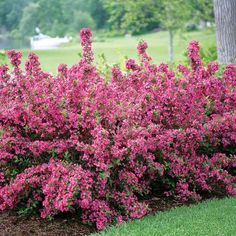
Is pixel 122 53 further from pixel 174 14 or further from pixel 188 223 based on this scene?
pixel 188 223

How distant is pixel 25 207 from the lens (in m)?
5.75

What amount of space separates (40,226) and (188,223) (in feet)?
4.39

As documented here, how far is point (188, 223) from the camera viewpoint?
5117 millimetres

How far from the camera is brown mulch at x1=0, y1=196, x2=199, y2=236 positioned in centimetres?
533

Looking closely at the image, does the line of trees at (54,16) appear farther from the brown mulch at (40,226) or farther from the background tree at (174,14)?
the brown mulch at (40,226)

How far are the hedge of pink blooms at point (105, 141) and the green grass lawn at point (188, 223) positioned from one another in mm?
218

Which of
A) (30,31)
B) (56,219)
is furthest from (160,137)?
(30,31)

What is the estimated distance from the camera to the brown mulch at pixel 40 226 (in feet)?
17.5

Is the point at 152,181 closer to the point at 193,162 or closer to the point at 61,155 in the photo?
the point at 193,162

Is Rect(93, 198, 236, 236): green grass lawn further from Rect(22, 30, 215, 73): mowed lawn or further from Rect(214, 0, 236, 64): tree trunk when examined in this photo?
Rect(22, 30, 215, 73): mowed lawn

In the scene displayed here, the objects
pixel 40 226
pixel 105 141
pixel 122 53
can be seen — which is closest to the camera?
pixel 105 141

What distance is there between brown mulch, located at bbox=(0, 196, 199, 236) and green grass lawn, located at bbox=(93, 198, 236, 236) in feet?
1.25

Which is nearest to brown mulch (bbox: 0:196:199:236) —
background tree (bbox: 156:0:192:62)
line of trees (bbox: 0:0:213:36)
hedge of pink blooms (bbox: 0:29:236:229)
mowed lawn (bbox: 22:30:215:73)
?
hedge of pink blooms (bbox: 0:29:236:229)

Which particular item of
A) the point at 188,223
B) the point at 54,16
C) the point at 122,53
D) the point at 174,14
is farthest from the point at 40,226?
the point at 54,16
